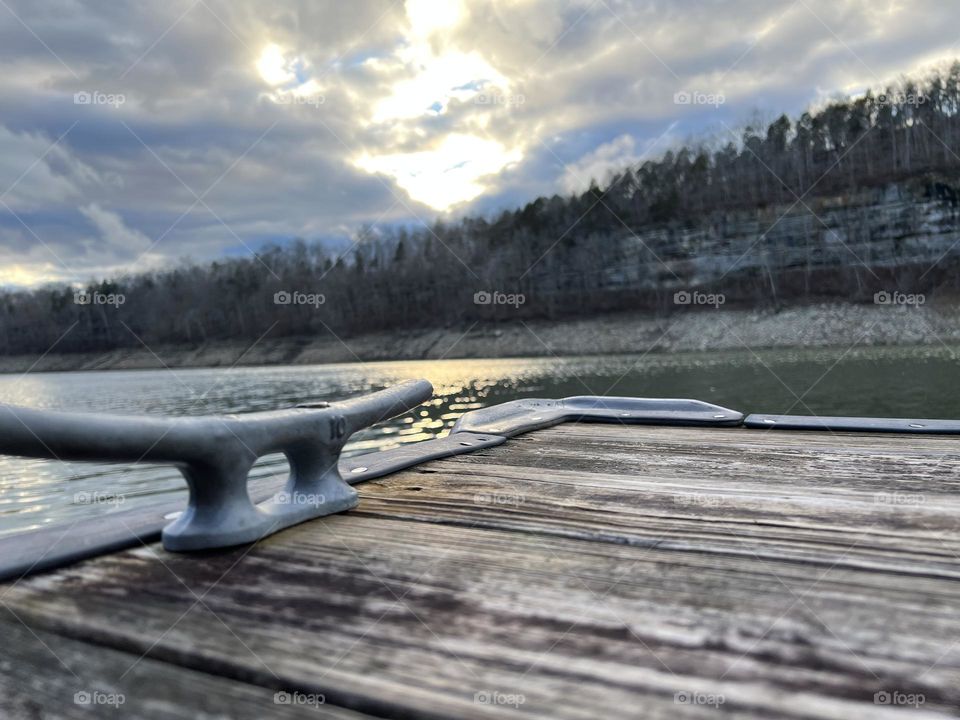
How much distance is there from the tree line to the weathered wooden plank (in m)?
67.0

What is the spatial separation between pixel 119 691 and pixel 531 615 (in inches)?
24.3

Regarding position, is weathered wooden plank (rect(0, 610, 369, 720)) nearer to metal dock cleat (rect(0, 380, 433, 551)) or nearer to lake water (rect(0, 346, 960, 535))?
metal dock cleat (rect(0, 380, 433, 551))

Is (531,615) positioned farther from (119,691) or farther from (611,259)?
(611,259)

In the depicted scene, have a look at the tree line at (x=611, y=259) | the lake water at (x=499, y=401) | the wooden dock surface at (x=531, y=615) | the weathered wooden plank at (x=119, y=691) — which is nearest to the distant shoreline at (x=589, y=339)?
the tree line at (x=611, y=259)

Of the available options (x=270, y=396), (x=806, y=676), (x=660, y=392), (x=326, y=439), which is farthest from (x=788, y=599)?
(x=270, y=396)

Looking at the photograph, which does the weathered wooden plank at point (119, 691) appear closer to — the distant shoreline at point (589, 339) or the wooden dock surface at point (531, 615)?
the wooden dock surface at point (531, 615)

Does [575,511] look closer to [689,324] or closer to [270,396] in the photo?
[270,396]

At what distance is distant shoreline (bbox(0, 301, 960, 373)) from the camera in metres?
53.8

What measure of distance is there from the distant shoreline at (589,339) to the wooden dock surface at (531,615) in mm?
56761

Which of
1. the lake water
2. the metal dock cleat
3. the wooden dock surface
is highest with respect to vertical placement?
the metal dock cleat

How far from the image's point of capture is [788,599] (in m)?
1.06

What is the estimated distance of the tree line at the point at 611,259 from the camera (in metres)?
67.9

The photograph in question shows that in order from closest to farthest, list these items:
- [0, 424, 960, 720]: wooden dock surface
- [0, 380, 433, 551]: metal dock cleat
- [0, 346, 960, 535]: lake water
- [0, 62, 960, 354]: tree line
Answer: [0, 424, 960, 720]: wooden dock surface < [0, 380, 433, 551]: metal dock cleat < [0, 346, 960, 535]: lake water < [0, 62, 960, 354]: tree line

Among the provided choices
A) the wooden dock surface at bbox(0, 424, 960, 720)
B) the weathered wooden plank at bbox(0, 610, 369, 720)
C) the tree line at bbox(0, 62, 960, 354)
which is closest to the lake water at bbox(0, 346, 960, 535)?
the wooden dock surface at bbox(0, 424, 960, 720)
